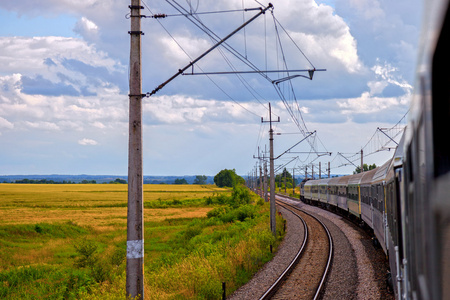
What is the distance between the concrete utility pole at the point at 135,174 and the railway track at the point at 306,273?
4878mm

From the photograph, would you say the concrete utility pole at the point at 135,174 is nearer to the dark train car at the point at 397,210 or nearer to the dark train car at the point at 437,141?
the dark train car at the point at 397,210

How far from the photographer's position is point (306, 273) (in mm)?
17672

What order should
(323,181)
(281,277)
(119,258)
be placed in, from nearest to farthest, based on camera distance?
1. (281,277)
2. (119,258)
3. (323,181)

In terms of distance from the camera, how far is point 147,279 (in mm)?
16672

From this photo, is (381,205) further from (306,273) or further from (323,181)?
(323,181)

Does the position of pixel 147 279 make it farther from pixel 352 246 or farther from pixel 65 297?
pixel 352 246

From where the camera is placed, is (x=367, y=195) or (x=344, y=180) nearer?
(x=367, y=195)

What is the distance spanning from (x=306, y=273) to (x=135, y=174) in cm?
948

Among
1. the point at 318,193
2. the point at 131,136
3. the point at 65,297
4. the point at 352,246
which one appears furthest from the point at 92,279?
the point at 318,193

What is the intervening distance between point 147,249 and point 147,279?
1998 cm

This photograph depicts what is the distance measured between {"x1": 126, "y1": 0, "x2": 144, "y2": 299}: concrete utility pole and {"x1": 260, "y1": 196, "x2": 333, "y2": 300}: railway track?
488cm

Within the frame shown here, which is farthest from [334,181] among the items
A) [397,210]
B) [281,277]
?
[397,210]

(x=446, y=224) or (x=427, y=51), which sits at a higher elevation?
(x=427, y=51)

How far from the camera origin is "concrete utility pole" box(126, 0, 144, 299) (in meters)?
10.4
